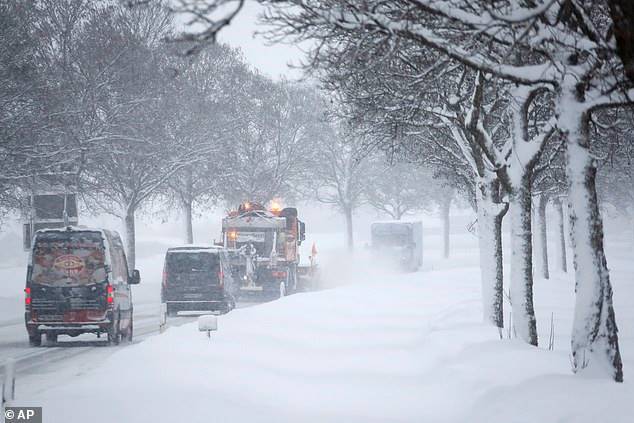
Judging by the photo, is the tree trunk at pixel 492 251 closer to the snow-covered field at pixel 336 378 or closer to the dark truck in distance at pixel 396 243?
the snow-covered field at pixel 336 378

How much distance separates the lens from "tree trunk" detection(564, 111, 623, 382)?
8305 mm

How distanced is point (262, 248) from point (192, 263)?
7.51 metres

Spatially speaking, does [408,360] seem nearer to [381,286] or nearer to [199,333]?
[199,333]

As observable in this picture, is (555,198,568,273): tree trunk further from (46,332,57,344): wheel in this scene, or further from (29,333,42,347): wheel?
(29,333,42,347): wheel

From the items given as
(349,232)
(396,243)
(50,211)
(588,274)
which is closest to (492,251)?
(588,274)

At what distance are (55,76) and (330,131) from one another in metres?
24.7

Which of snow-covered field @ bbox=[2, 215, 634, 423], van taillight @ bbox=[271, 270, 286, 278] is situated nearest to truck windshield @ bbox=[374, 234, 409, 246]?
van taillight @ bbox=[271, 270, 286, 278]

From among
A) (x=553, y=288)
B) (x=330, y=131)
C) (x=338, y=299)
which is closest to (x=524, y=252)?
(x=338, y=299)

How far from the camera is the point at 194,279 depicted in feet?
71.4

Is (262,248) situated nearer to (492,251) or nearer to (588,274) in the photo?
(492,251)

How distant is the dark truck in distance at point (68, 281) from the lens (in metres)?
14.8

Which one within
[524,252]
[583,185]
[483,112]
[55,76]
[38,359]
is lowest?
[38,359]

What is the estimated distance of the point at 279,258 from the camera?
95.7 feet

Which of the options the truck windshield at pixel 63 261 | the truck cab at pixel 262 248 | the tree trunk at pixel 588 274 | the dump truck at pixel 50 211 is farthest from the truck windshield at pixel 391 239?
the tree trunk at pixel 588 274
